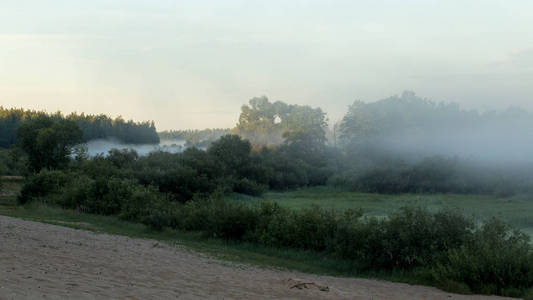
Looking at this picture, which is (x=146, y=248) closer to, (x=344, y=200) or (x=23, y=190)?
(x=23, y=190)

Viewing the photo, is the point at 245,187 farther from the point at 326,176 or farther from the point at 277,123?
the point at 277,123

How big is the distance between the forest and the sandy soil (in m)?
2.49

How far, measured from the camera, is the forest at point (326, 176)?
54.6 feet

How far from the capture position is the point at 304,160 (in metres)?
88.5

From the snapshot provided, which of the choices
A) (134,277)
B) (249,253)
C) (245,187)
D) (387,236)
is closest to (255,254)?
(249,253)

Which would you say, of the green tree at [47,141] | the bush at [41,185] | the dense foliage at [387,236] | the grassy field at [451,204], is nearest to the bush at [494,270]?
the dense foliage at [387,236]

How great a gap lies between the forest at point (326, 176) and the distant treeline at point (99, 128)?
35 centimetres

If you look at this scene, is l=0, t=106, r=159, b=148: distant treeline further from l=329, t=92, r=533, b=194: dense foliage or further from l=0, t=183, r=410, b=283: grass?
l=0, t=183, r=410, b=283: grass

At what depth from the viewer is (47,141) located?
59.9 meters

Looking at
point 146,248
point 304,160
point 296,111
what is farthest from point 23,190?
point 296,111

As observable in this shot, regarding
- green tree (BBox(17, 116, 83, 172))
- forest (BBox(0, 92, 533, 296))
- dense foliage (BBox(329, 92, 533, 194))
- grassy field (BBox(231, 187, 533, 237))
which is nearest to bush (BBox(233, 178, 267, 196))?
forest (BBox(0, 92, 533, 296))

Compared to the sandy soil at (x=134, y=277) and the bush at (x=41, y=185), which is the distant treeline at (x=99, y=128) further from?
the sandy soil at (x=134, y=277)

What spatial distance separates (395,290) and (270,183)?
203ft

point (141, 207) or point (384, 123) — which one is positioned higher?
point (384, 123)
